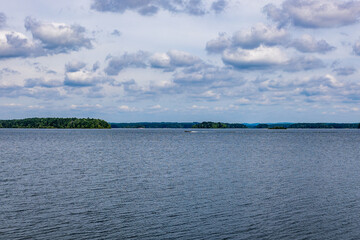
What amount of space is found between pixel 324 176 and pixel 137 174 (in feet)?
73.9

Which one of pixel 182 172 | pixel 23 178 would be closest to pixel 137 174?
pixel 182 172

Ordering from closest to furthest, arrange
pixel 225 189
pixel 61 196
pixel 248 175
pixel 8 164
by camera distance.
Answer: pixel 61 196 → pixel 225 189 → pixel 248 175 → pixel 8 164

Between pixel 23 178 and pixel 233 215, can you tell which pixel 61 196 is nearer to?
pixel 23 178

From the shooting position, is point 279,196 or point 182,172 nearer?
point 279,196

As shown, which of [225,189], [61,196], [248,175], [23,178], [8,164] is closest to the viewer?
[61,196]

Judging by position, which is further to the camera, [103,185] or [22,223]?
[103,185]

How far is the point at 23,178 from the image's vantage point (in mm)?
39000

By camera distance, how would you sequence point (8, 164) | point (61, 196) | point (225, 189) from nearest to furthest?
point (61, 196)
point (225, 189)
point (8, 164)

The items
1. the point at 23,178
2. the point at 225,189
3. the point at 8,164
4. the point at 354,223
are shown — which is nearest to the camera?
the point at 354,223

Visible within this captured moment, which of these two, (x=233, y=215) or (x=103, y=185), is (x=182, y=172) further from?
(x=233, y=215)

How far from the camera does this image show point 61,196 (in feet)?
97.9

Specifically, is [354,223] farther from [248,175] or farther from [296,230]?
[248,175]

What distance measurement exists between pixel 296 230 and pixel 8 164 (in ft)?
146

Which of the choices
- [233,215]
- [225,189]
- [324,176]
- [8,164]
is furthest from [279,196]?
[8,164]
